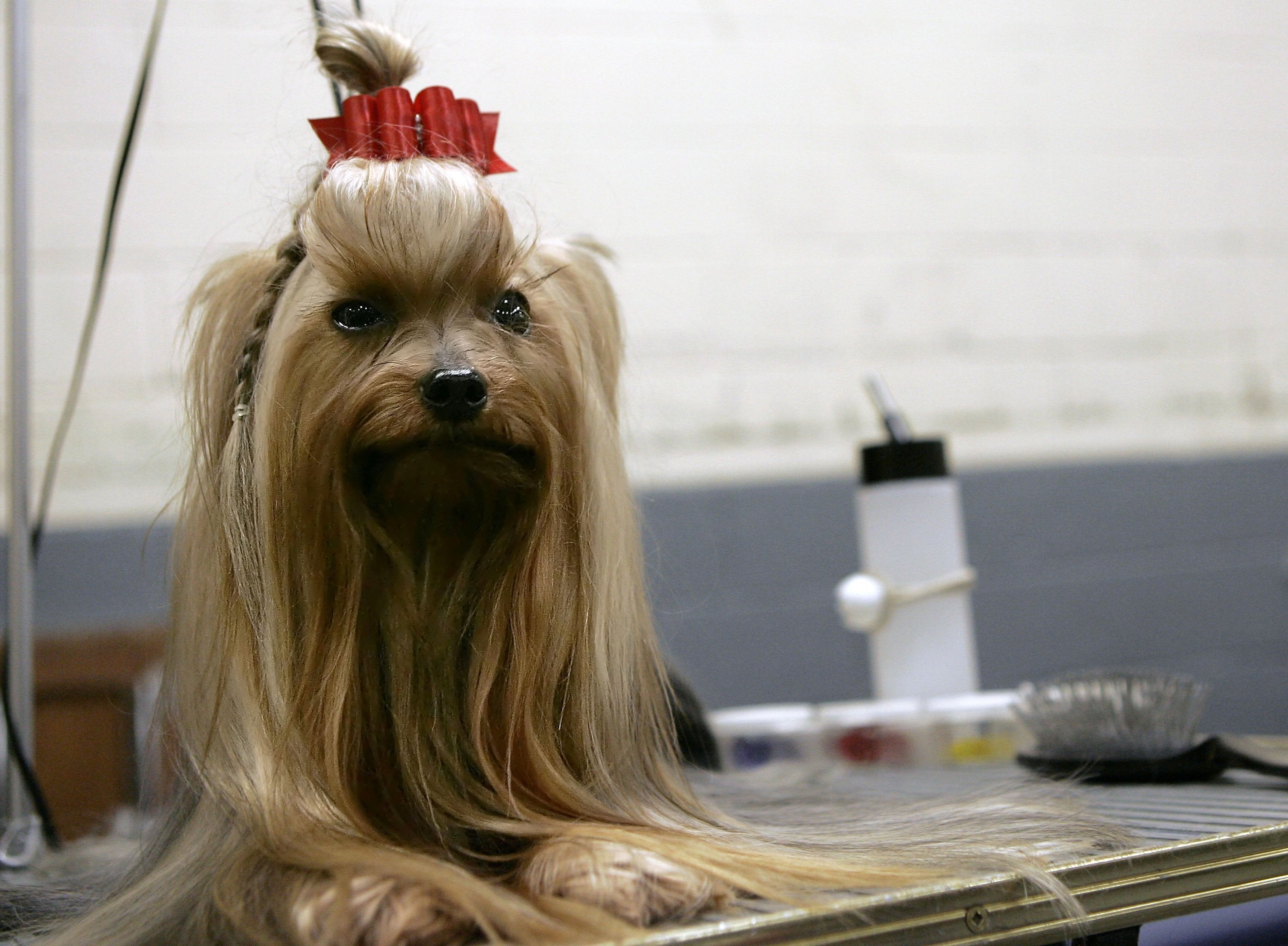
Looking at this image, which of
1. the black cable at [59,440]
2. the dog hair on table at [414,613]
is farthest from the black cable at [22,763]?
the dog hair on table at [414,613]

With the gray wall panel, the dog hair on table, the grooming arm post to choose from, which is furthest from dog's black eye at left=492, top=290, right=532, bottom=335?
A: the gray wall panel

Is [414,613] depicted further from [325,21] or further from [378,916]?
[325,21]

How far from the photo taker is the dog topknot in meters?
0.81

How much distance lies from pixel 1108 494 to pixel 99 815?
1.51 metres

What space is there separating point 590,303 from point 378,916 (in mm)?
433

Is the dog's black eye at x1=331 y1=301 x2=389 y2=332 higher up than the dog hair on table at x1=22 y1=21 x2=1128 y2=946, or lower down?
higher up

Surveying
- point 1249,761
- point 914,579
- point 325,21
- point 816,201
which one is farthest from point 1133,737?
point 816,201

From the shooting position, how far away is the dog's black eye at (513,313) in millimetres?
759

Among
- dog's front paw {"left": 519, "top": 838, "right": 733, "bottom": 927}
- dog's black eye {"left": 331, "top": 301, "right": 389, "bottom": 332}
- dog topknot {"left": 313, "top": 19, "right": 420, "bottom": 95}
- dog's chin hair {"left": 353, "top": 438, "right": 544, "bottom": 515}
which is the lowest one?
dog's front paw {"left": 519, "top": 838, "right": 733, "bottom": 927}

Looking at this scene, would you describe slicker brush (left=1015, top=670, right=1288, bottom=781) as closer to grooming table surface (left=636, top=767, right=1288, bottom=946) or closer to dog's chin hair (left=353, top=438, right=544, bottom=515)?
grooming table surface (left=636, top=767, right=1288, bottom=946)

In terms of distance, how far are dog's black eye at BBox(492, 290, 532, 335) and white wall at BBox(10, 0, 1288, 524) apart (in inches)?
32.1

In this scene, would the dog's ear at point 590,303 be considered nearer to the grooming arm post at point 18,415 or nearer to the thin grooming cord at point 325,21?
the thin grooming cord at point 325,21

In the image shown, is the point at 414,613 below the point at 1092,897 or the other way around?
the other way around

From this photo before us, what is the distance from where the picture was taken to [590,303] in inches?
33.4
